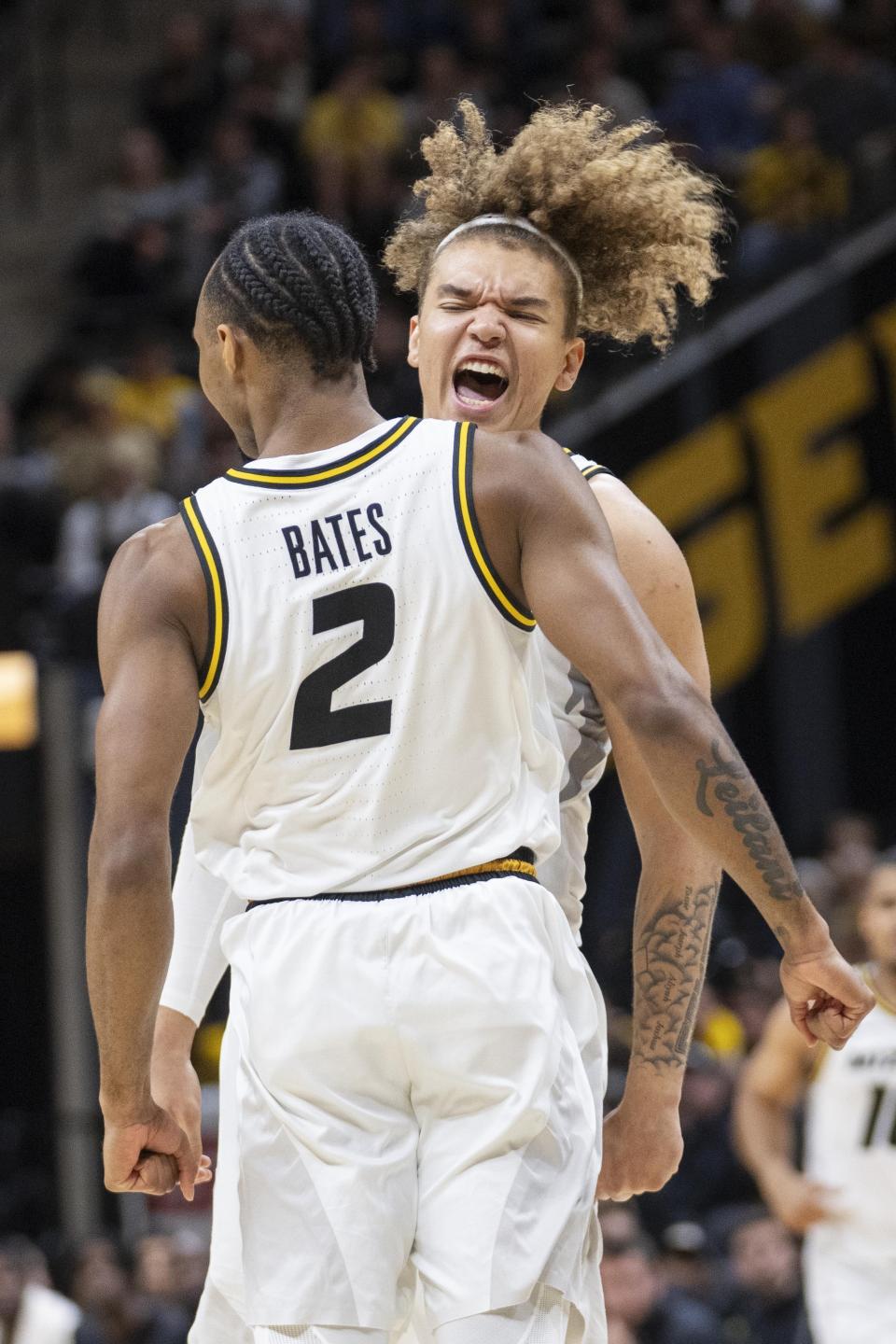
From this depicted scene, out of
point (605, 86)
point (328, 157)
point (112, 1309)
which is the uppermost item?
point (605, 86)

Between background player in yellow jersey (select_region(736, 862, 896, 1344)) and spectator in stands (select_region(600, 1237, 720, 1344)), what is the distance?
1343 millimetres

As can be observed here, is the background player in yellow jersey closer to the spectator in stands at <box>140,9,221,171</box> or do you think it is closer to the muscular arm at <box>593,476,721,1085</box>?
the muscular arm at <box>593,476,721,1085</box>

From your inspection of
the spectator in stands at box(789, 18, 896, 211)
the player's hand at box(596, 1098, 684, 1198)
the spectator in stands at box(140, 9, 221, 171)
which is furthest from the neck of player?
the spectator in stands at box(140, 9, 221, 171)

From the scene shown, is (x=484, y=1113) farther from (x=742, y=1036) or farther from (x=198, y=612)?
(x=742, y=1036)

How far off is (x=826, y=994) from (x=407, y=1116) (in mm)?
648

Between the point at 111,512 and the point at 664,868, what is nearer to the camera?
the point at 664,868

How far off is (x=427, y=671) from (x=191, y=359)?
10175 millimetres

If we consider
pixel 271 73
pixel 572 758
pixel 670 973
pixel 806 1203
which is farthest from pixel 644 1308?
pixel 271 73

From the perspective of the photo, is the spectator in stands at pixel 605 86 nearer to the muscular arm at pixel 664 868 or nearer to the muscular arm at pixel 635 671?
the muscular arm at pixel 664 868

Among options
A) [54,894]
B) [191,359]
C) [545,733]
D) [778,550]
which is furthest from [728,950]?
[545,733]

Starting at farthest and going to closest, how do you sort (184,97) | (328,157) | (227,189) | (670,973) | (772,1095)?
1. (184,97)
2. (227,189)
3. (328,157)
4. (772,1095)
5. (670,973)

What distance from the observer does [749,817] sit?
313cm

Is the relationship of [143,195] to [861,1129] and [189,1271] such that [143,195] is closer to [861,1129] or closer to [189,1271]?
[189,1271]

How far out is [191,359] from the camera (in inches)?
512
